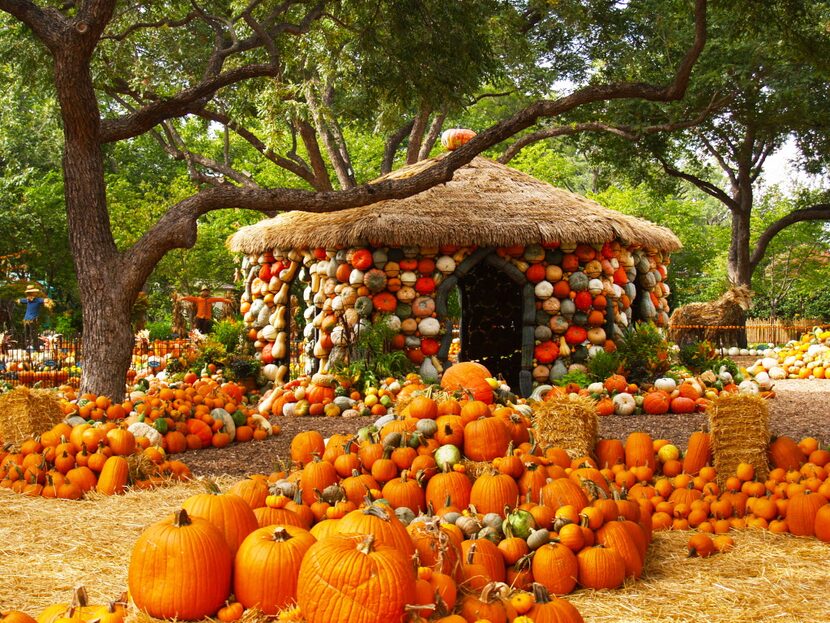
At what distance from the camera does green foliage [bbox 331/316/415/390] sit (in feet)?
37.1

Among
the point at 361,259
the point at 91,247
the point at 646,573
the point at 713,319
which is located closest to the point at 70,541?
the point at 646,573

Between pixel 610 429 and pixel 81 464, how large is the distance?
19.0ft

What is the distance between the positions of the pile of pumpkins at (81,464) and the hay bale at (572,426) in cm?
314

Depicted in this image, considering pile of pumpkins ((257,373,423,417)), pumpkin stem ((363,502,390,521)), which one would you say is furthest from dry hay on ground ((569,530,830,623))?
pile of pumpkins ((257,373,423,417))

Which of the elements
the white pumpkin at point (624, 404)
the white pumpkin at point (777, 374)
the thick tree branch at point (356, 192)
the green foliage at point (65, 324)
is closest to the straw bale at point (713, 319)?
the white pumpkin at point (777, 374)

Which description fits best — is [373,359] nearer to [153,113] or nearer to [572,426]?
[153,113]

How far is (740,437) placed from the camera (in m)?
5.75

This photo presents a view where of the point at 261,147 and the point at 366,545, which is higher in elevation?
the point at 261,147

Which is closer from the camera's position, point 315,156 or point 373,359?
point 373,359

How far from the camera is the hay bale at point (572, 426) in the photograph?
6.14 metres

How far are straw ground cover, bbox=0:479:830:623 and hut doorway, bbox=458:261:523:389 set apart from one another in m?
9.80

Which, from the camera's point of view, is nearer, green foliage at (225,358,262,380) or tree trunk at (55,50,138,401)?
tree trunk at (55,50,138,401)

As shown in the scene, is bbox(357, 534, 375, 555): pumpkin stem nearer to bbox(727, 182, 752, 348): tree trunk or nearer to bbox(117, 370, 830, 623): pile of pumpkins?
bbox(117, 370, 830, 623): pile of pumpkins

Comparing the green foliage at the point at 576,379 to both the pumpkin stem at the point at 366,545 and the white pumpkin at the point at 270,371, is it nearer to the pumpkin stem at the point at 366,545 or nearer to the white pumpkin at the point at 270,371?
the white pumpkin at the point at 270,371
